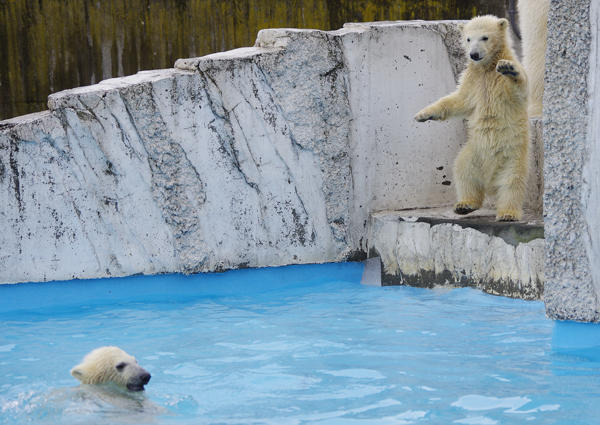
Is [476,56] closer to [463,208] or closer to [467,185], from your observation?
[467,185]

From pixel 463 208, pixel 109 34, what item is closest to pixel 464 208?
pixel 463 208

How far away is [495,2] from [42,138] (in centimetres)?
580

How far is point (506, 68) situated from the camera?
405 centimetres

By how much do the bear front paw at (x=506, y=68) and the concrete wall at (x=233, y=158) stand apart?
1113mm

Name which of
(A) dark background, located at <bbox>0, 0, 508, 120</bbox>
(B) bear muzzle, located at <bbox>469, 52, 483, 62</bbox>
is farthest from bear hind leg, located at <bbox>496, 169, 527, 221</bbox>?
(A) dark background, located at <bbox>0, 0, 508, 120</bbox>

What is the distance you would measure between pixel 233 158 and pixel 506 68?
74.0 inches

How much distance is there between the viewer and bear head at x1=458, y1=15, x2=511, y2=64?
4293 millimetres

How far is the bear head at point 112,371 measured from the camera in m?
2.57

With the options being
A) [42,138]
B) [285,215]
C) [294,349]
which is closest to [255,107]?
[285,215]

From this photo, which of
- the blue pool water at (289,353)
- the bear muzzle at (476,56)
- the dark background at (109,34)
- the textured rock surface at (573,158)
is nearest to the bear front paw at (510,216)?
the blue pool water at (289,353)

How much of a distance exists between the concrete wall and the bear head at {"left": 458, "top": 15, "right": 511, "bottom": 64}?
0.79 m

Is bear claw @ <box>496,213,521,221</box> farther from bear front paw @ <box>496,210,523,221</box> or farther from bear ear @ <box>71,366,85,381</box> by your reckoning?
bear ear @ <box>71,366,85,381</box>

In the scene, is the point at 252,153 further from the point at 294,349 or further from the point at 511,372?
the point at 511,372

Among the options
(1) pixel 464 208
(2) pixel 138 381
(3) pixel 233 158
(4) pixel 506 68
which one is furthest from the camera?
(3) pixel 233 158
